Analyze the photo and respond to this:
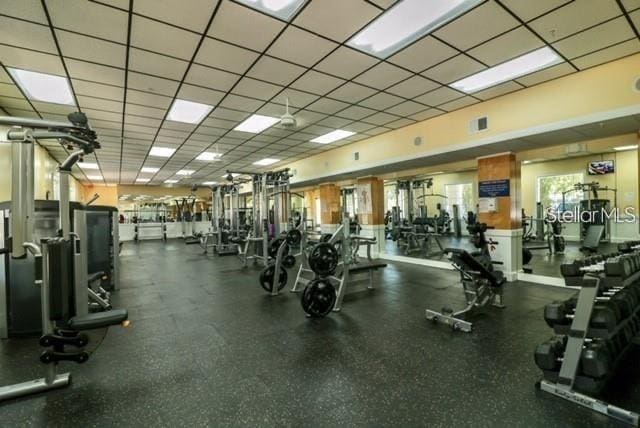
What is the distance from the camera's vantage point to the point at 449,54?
3.33 meters

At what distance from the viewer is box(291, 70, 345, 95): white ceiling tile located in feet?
12.4

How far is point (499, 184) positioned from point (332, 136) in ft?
11.2

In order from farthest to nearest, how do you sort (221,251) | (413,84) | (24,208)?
1. (221,251)
2. (413,84)
3. (24,208)

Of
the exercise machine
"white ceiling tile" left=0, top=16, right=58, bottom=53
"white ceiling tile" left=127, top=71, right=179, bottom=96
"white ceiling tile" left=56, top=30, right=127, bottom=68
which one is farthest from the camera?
"white ceiling tile" left=127, top=71, right=179, bottom=96

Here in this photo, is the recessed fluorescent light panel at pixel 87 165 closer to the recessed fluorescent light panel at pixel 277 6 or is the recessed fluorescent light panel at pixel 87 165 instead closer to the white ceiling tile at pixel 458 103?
A: the recessed fluorescent light panel at pixel 277 6

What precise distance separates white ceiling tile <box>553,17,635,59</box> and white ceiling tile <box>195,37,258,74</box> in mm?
3278

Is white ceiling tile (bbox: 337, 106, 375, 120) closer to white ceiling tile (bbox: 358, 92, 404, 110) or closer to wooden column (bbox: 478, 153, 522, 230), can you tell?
white ceiling tile (bbox: 358, 92, 404, 110)

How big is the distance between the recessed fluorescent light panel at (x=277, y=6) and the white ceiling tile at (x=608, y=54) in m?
3.31

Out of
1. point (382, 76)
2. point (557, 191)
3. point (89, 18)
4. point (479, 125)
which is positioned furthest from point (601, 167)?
point (89, 18)

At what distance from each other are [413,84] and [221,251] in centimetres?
732

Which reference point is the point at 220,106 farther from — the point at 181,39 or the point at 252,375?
the point at 252,375

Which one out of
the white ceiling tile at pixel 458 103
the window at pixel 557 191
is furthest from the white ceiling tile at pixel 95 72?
the window at pixel 557 191

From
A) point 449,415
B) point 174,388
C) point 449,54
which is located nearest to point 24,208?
point 174,388

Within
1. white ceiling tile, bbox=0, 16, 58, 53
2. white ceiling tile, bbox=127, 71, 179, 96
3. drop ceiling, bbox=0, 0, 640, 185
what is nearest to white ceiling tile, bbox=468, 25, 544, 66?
drop ceiling, bbox=0, 0, 640, 185
